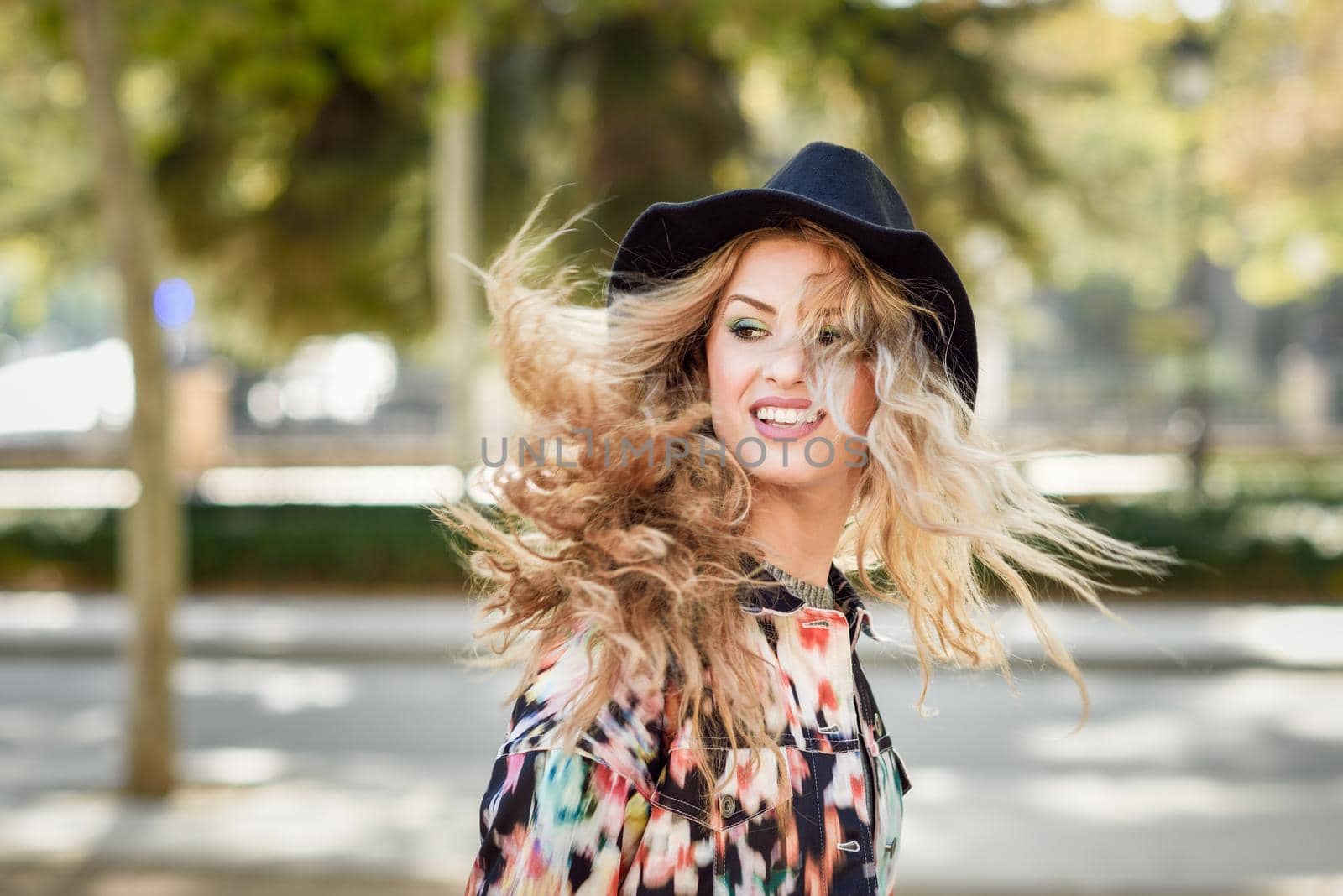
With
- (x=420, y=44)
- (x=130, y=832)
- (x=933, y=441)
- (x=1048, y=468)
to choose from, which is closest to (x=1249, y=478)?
(x=1048, y=468)

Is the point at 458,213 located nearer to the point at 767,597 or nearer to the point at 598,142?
the point at 598,142

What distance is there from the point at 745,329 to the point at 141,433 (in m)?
5.22

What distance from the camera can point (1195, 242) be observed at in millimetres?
14938

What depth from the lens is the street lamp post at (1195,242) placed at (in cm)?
1370

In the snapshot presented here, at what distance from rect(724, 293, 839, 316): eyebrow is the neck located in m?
0.26

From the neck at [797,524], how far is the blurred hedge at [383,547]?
35.0 ft

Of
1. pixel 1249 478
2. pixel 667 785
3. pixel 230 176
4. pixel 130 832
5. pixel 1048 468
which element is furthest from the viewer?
pixel 1048 468

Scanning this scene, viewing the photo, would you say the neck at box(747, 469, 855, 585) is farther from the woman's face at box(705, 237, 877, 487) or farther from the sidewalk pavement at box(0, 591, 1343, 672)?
the sidewalk pavement at box(0, 591, 1343, 672)

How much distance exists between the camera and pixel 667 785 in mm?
1607

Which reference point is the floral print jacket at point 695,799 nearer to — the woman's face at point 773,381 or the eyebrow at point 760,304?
the woman's face at point 773,381

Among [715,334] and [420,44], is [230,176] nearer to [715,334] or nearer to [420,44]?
[420,44]

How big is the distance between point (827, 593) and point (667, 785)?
0.48 meters

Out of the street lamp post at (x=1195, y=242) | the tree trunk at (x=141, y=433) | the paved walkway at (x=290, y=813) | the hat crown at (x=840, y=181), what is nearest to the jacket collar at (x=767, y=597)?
the paved walkway at (x=290, y=813)

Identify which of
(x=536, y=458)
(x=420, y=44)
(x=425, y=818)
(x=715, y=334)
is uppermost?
(x=420, y=44)
